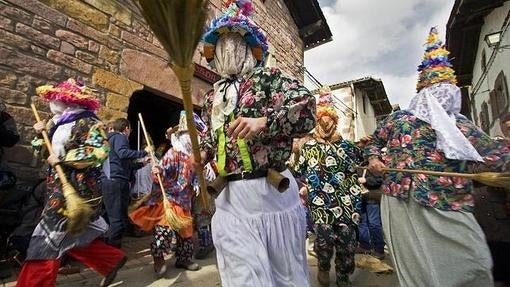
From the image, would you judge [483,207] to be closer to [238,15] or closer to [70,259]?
[238,15]

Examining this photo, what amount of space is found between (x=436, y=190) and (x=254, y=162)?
1.45 m

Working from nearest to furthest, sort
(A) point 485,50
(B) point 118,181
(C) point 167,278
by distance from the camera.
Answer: (C) point 167,278 < (B) point 118,181 < (A) point 485,50

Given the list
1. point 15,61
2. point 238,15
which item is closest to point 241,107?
point 238,15

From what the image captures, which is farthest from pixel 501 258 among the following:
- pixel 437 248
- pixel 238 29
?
pixel 238 29

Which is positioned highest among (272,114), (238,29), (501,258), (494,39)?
(494,39)

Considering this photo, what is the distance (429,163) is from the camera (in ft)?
8.26

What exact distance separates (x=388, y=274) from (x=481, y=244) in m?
2.10

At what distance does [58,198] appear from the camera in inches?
108

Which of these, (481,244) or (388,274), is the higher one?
(481,244)

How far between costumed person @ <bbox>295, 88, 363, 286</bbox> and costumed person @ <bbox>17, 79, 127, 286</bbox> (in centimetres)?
201

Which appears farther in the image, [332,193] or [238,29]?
[332,193]

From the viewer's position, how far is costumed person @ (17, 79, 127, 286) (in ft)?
8.66

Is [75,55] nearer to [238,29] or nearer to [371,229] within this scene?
[238,29]

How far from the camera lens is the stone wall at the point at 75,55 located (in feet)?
12.3
